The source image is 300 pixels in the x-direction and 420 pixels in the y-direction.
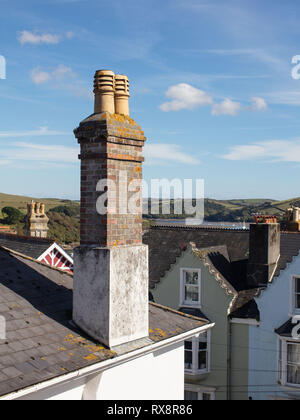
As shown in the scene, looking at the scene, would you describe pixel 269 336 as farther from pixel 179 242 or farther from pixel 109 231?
pixel 109 231

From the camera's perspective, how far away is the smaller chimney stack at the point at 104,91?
9.68 metres

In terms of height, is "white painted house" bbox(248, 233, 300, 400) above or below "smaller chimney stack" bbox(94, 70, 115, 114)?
below

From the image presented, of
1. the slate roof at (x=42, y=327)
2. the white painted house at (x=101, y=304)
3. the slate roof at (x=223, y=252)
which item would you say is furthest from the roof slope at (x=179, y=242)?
the white painted house at (x=101, y=304)

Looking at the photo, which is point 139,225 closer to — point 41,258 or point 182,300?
point 182,300

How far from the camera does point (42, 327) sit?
854 centimetres

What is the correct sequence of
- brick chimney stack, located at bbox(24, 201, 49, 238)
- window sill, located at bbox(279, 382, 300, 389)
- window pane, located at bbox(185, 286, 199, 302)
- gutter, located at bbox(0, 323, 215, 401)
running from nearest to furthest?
gutter, located at bbox(0, 323, 215, 401) < window sill, located at bbox(279, 382, 300, 389) < window pane, located at bbox(185, 286, 199, 302) < brick chimney stack, located at bbox(24, 201, 49, 238)

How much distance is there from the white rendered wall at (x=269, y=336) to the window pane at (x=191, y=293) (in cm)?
279

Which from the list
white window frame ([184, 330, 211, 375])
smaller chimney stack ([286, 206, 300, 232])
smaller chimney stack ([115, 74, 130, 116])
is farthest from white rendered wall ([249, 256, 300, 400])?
smaller chimney stack ([115, 74, 130, 116])

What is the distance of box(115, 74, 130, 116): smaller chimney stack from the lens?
9.91 m

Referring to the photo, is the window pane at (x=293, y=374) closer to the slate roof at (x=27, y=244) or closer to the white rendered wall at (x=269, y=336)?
the white rendered wall at (x=269, y=336)

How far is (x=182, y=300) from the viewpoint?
21562 millimetres

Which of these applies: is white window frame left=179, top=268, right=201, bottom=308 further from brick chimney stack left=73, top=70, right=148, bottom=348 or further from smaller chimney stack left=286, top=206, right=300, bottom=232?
brick chimney stack left=73, top=70, right=148, bottom=348

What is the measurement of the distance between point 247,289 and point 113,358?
14194 mm

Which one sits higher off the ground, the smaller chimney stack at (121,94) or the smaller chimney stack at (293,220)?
the smaller chimney stack at (121,94)
